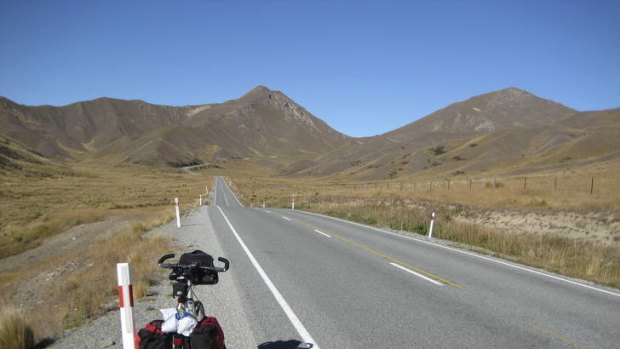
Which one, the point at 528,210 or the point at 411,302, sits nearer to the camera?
the point at 411,302

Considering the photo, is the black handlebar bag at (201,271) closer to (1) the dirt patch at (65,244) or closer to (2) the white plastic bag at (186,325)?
(2) the white plastic bag at (186,325)

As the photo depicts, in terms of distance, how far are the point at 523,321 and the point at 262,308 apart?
4.03m

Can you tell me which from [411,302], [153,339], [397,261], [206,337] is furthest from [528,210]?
[153,339]

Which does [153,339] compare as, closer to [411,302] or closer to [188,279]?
[188,279]

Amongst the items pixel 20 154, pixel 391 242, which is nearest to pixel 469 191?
pixel 391 242

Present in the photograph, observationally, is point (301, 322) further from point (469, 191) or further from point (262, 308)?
point (469, 191)

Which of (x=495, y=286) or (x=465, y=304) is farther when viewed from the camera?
(x=495, y=286)

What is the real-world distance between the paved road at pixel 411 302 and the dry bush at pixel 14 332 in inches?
110

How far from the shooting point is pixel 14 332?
17.1ft

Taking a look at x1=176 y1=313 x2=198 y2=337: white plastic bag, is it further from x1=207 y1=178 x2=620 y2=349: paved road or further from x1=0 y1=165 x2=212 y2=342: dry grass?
x1=0 y1=165 x2=212 y2=342: dry grass

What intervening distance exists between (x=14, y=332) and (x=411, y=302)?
18.8 feet

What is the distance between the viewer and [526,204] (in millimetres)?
30203

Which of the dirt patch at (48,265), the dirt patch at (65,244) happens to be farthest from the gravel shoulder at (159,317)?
the dirt patch at (65,244)

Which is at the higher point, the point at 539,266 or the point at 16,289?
the point at 539,266
